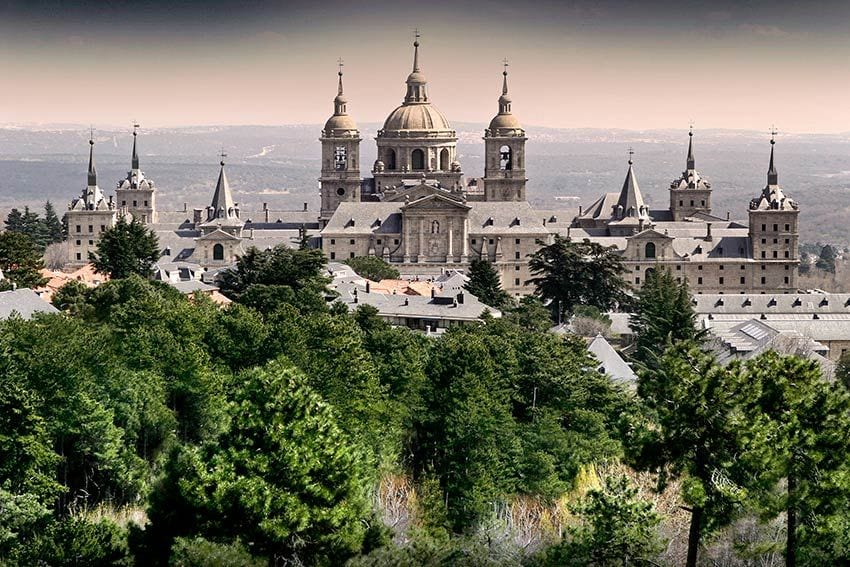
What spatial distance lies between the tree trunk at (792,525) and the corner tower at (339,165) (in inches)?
3669

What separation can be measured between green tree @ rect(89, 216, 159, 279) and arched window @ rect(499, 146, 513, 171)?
181 feet

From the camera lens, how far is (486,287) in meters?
80.1

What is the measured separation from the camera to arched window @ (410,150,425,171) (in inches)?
4857

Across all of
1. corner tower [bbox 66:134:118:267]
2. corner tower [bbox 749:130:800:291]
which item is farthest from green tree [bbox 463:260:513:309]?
corner tower [bbox 66:134:118:267]

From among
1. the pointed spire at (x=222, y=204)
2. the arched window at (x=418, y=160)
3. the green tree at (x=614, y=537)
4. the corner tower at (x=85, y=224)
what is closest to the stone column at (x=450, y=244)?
the pointed spire at (x=222, y=204)

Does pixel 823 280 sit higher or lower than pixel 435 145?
lower

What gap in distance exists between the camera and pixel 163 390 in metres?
40.6

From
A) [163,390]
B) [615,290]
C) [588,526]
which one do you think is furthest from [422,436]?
[615,290]

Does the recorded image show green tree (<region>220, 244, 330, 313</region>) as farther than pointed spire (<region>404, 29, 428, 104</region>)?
No

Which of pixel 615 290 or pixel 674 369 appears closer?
pixel 674 369

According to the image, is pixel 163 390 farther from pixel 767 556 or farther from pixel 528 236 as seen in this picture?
pixel 528 236

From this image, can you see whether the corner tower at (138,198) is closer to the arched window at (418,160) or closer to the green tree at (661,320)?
the arched window at (418,160)

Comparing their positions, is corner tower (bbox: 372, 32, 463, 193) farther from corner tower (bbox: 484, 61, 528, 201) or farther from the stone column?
the stone column

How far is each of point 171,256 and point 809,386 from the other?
80535 millimetres
